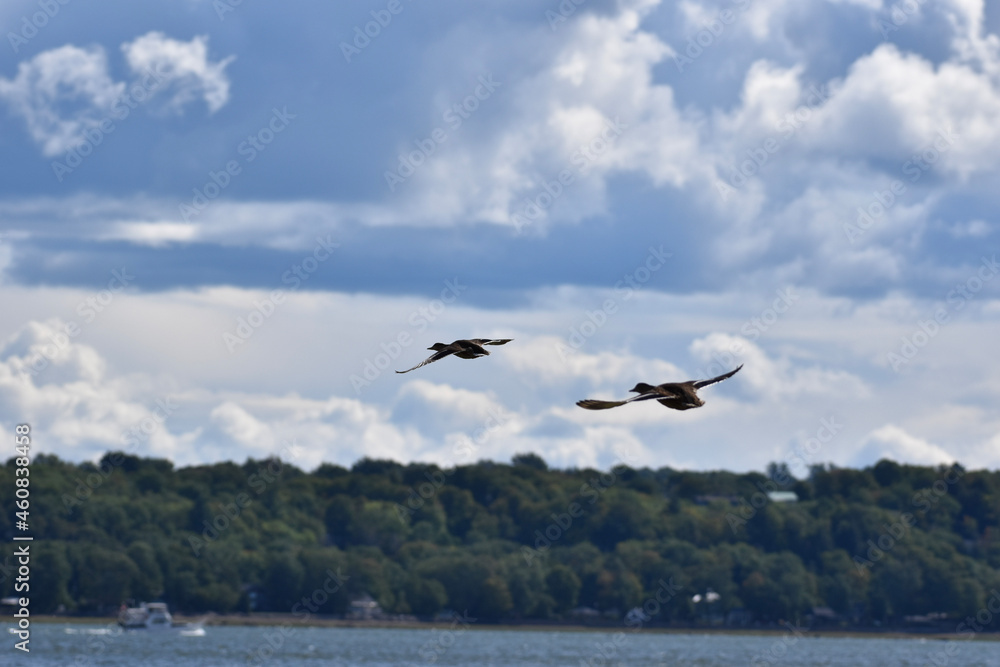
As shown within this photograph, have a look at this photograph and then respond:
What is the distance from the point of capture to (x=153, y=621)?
177000 mm

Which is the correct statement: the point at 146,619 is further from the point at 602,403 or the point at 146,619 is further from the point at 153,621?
the point at 602,403

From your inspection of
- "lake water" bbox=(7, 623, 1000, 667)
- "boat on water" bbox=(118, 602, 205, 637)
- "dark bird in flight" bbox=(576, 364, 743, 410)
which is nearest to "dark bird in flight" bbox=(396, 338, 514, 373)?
"dark bird in flight" bbox=(576, 364, 743, 410)

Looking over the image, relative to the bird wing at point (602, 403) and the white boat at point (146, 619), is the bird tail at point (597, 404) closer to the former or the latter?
the bird wing at point (602, 403)

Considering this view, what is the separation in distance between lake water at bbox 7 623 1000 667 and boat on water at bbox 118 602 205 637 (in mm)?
1076

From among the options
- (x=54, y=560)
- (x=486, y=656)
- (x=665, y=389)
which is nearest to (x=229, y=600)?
(x=54, y=560)

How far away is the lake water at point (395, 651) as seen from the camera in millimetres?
128750

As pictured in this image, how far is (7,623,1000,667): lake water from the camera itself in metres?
129

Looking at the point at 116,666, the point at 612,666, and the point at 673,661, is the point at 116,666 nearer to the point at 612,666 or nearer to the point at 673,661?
the point at 612,666

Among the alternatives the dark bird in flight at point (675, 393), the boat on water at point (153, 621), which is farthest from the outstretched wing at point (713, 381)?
the boat on water at point (153, 621)

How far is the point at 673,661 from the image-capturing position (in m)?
151

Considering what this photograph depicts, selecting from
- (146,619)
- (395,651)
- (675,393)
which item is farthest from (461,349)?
(146,619)

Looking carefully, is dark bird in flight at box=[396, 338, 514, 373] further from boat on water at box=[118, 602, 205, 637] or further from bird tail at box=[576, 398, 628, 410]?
boat on water at box=[118, 602, 205, 637]

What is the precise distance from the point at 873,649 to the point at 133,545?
87.9 m

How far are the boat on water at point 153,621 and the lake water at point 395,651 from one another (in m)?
1.08
